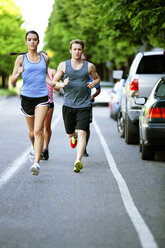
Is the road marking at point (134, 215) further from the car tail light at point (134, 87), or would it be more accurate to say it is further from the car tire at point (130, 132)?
the car tire at point (130, 132)

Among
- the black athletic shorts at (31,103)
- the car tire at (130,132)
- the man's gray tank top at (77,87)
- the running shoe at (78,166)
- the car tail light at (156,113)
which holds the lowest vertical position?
the car tire at (130,132)

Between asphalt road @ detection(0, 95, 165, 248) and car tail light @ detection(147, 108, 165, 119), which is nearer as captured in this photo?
asphalt road @ detection(0, 95, 165, 248)

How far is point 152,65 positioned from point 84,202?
661cm

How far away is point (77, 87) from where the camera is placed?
28.8 feet

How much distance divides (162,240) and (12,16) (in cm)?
5989

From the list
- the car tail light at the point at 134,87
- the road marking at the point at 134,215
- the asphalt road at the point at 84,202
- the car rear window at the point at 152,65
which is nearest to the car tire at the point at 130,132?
the car tail light at the point at 134,87

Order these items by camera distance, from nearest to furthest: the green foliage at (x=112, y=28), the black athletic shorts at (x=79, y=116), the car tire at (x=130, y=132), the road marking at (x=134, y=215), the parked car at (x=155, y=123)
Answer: the road marking at (x=134, y=215) < the black athletic shorts at (x=79, y=116) < the parked car at (x=155, y=123) < the car tire at (x=130, y=132) < the green foliage at (x=112, y=28)

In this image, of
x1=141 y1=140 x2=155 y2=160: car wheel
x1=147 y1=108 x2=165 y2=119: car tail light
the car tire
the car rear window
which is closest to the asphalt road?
x1=141 y1=140 x2=155 y2=160: car wheel

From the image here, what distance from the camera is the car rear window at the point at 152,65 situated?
1258cm

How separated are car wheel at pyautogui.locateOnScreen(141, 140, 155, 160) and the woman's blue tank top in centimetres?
238

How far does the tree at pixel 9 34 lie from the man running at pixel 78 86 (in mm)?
54096

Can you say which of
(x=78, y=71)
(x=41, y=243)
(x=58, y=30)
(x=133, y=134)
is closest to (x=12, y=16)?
(x=58, y=30)

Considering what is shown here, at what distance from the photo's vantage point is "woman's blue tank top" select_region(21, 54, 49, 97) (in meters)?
8.48

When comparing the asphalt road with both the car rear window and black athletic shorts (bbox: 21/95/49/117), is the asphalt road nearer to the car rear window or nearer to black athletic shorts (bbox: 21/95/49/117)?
black athletic shorts (bbox: 21/95/49/117)
